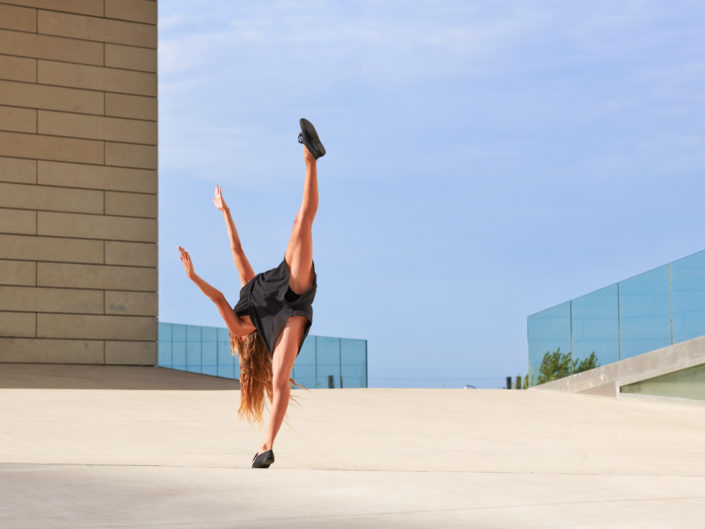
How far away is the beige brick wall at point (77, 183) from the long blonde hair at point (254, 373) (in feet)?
35.4

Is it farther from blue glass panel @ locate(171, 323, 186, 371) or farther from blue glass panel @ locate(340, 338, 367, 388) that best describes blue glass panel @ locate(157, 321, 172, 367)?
blue glass panel @ locate(340, 338, 367, 388)

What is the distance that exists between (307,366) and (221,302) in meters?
13.4

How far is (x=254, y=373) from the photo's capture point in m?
6.68

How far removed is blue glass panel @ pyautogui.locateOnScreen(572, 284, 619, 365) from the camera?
1586 centimetres

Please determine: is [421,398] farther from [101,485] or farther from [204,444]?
[101,485]

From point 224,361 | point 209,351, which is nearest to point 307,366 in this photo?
point 224,361

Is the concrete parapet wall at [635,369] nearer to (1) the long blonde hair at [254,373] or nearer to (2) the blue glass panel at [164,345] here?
(2) the blue glass panel at [164,345]

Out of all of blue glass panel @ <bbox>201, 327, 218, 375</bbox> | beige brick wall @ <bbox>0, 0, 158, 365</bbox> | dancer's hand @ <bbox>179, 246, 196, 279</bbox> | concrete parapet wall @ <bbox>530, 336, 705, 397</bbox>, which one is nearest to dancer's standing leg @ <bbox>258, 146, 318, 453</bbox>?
dancer's hand @ <bbox>179, 246, 196, 279</bbox>

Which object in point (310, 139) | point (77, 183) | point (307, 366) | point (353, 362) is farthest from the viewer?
point (353, 362)

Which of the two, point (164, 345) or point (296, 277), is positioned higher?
point (296, 277)

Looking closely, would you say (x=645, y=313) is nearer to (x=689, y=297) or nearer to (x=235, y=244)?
(x=689, y=297)

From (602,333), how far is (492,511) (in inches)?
490

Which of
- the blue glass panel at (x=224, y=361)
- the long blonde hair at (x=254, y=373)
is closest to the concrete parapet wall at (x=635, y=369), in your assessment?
the blue glass panel at (x=224, y=361)

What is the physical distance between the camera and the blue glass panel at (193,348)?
1850cm
